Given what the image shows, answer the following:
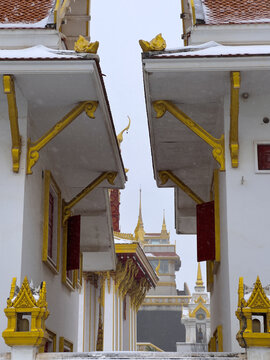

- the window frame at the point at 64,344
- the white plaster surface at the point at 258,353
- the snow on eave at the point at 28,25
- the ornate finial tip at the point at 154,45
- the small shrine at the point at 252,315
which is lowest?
the white plaster surface at the point at 258,353

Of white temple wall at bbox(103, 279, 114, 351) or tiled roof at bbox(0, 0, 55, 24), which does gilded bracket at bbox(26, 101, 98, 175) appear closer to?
tiled roof at bbox(0, 0, 55, 24)

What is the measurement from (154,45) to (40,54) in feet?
5.95

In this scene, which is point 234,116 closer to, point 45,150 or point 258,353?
point 45,150

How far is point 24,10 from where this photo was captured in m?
14.5

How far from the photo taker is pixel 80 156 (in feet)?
53.6

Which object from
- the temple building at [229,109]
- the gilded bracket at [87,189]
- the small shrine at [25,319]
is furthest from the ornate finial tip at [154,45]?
the gilded bracket at [87,189]

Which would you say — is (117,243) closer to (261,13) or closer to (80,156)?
(80,156)

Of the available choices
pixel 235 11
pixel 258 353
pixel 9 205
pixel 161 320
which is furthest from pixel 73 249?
pixel 161 320

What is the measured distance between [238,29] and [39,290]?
20.0ft

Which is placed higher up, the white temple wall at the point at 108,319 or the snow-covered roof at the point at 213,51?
the snow-covered roof at the point at 213,51

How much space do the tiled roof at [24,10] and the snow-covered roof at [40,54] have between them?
1578 millimetres

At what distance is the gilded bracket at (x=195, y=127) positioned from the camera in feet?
42.6

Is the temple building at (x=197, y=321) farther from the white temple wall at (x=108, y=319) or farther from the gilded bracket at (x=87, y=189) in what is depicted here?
the gilded bracket at (x=87, y=189)

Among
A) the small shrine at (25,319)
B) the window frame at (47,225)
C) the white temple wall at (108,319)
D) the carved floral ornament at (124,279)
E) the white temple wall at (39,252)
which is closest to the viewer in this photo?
the small shrine at (25,319)
